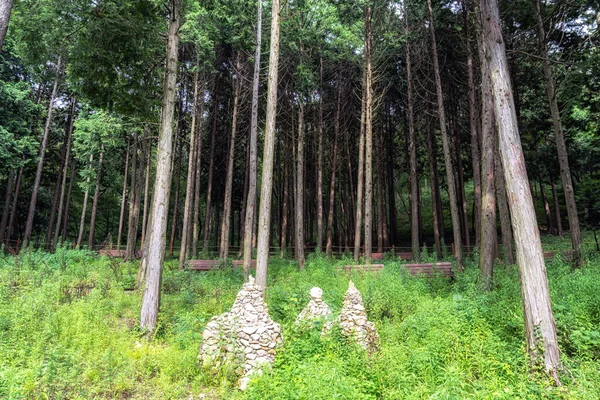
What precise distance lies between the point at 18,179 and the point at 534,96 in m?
31.9

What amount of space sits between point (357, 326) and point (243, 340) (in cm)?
199

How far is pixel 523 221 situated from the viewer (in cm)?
505

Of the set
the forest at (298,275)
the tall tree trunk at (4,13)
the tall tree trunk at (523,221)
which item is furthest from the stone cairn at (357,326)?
the tall tree trunk at (4,13)

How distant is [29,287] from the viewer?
8.43 meters

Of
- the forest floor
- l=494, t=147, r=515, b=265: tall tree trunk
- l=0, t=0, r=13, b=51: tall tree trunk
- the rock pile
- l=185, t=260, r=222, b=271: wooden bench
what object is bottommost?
the forest floor

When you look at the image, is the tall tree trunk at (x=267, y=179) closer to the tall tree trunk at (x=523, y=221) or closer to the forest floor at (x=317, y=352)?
the forest floor at (x=317, y=352)

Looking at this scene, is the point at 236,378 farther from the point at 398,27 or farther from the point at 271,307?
the point at 398,27

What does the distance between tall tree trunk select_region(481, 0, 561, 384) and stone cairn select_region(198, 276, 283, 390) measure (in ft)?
12.7

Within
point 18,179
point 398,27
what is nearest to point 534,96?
point 398,27

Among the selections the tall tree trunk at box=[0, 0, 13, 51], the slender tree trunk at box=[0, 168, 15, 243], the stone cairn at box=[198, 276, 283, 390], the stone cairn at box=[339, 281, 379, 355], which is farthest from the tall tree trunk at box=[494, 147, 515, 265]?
the slender tree trunk at box=[0, 168, 15, 243]

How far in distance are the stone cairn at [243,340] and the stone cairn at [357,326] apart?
1.19 metres

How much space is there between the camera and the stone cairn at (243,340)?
4973 mm

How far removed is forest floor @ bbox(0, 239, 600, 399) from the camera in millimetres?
4008

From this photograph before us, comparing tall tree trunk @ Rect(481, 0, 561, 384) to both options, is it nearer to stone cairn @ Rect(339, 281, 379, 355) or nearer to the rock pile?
stone cairn @ Rect(339, 281, 379, 355)
